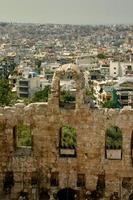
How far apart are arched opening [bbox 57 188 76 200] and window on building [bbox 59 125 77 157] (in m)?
1.32

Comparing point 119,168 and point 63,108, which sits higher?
point 63,108

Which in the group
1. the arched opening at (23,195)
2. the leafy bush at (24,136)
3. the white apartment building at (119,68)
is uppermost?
the white apartment building at (119,68)

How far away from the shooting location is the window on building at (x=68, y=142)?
22.3 metres

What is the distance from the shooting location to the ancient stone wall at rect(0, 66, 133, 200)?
70.9ft

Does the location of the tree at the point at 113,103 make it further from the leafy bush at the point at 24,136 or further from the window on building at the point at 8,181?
the window on building at the point at 8,181

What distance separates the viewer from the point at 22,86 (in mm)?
74875

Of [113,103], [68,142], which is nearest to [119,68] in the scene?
[113,103]

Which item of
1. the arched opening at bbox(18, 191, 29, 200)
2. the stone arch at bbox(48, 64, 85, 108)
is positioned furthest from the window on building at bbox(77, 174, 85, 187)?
the stone arch at bbox(48, 64, 85, 108)

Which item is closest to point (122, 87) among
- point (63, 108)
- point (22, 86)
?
point (22, 86)

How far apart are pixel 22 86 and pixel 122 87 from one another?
1483 centimetres

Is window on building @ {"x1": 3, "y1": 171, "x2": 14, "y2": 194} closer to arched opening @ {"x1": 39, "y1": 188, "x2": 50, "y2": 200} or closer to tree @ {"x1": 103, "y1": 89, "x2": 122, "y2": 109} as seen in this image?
arched opening @ {"x1": 39, "y1": 188, "x2": 50, "y2": 200}

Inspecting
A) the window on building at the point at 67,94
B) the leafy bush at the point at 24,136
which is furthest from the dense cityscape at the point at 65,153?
the leafy bush at the point at 24,136

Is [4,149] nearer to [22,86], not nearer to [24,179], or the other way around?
[24,179]

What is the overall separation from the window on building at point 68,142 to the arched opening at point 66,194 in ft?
4.32
